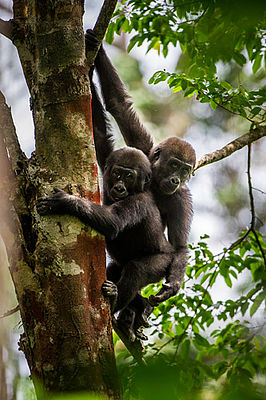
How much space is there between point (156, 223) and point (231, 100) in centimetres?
138

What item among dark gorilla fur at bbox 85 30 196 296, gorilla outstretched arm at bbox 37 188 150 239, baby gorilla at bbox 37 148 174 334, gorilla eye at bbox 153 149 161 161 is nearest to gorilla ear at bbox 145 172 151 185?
baby gorilla at bbox 37 148 174 334

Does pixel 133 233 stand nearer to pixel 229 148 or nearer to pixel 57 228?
pixel 229 148

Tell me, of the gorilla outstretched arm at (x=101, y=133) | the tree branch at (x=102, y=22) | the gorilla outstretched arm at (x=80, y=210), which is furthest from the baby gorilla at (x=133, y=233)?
the tree branch at (x=102, y=22)

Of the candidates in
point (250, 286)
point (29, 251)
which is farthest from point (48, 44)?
point (250, 286)

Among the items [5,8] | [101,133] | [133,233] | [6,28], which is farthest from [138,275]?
[5,8]

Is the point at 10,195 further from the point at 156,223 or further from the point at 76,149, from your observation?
the point at 156,223

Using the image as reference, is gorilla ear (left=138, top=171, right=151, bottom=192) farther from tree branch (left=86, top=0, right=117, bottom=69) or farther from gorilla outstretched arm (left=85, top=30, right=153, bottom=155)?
tree branch (left=86, top=0, right=117, bottom=69)

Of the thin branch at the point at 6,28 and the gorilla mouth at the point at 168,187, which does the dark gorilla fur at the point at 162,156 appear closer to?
the gorilla mouth at the point at 168,187

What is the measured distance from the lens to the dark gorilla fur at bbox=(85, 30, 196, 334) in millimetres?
4715

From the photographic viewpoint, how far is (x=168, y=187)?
4727 millimetres

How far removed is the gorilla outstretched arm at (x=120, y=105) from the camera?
15.5 ft

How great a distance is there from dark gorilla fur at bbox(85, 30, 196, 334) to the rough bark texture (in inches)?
59.0

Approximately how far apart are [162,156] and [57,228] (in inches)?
97.7

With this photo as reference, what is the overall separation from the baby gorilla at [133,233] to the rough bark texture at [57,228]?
927mm
